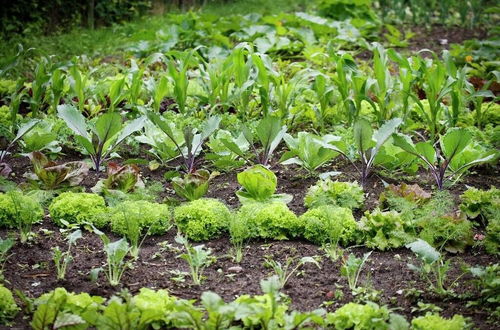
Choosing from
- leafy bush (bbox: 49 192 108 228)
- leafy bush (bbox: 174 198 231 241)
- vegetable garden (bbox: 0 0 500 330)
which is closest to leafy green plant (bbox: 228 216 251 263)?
vegetable garden (bbox: 0 0 500 330)

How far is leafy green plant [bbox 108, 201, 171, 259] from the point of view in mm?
3494

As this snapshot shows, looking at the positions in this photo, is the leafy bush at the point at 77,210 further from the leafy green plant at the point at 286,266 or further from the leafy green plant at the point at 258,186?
the leafy green plant at the point at 286,266

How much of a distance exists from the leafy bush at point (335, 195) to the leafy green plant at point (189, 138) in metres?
0.80

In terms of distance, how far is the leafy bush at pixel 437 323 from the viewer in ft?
8.33

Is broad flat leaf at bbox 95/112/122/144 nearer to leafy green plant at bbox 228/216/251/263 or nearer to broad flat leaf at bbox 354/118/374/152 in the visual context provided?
leafy green plant at bbox 228/216/251/263

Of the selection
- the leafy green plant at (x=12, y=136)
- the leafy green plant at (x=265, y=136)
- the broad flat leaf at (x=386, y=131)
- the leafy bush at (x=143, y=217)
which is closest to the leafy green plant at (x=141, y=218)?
the leafy bush at (x=143, y=217)

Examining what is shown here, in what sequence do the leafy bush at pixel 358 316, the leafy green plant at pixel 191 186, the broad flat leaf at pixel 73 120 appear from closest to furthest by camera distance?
the leafy bush at pixel 358 316
the leafy green plant at pixel 191 186
the broad flat leaf at pixel 73 120

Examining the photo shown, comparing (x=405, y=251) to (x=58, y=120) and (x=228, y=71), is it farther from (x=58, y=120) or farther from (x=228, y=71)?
(x=58, y=120)

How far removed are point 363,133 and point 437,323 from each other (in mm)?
1569

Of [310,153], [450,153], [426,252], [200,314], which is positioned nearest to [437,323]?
[426,252]

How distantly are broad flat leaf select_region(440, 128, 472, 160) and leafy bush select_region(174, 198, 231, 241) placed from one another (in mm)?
1318

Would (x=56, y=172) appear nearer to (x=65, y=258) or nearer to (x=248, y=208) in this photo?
(x=65, y=258)

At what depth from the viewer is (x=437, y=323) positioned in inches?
101

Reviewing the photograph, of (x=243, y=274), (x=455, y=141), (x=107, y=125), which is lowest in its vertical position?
(x=243, y=274)
